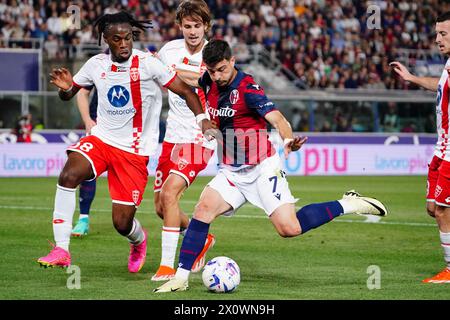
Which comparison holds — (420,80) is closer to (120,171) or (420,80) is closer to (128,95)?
(128,95)

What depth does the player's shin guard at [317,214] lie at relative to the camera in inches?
331

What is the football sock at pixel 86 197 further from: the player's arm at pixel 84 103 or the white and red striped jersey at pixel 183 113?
the white and red striped jersey at pixel 183 113

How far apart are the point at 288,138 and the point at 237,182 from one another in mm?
989

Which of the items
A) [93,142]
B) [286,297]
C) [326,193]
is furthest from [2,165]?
[286,297]

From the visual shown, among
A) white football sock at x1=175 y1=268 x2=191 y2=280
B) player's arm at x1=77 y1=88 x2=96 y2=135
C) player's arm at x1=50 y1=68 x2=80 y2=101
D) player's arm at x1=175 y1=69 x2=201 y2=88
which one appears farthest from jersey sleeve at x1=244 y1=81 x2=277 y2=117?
player's arm at x1=77 y1=88 x2=96 y2=135

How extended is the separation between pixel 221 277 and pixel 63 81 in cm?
265

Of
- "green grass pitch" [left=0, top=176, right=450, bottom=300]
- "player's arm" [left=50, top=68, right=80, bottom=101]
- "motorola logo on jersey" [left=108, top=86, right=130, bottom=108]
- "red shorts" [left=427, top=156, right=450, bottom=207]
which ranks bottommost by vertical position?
"green grass pitch" [left=0, top=176, right=450, bottom=300]

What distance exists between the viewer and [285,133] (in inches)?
301

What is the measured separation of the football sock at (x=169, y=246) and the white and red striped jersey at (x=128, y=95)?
0.85 m

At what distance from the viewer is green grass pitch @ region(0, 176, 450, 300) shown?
7.89 metres

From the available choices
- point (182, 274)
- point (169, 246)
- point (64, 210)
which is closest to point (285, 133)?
point (182, 274)

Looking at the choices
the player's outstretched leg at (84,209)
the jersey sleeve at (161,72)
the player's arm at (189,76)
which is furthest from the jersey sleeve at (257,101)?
the player's outstretched leg at (84,209)

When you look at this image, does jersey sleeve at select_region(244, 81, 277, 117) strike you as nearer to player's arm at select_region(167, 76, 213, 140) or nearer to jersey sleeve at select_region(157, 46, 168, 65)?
player's arm at select_region(167, 76, 213, 140)

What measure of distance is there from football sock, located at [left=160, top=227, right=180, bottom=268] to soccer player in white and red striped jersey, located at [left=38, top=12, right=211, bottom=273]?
43cm
